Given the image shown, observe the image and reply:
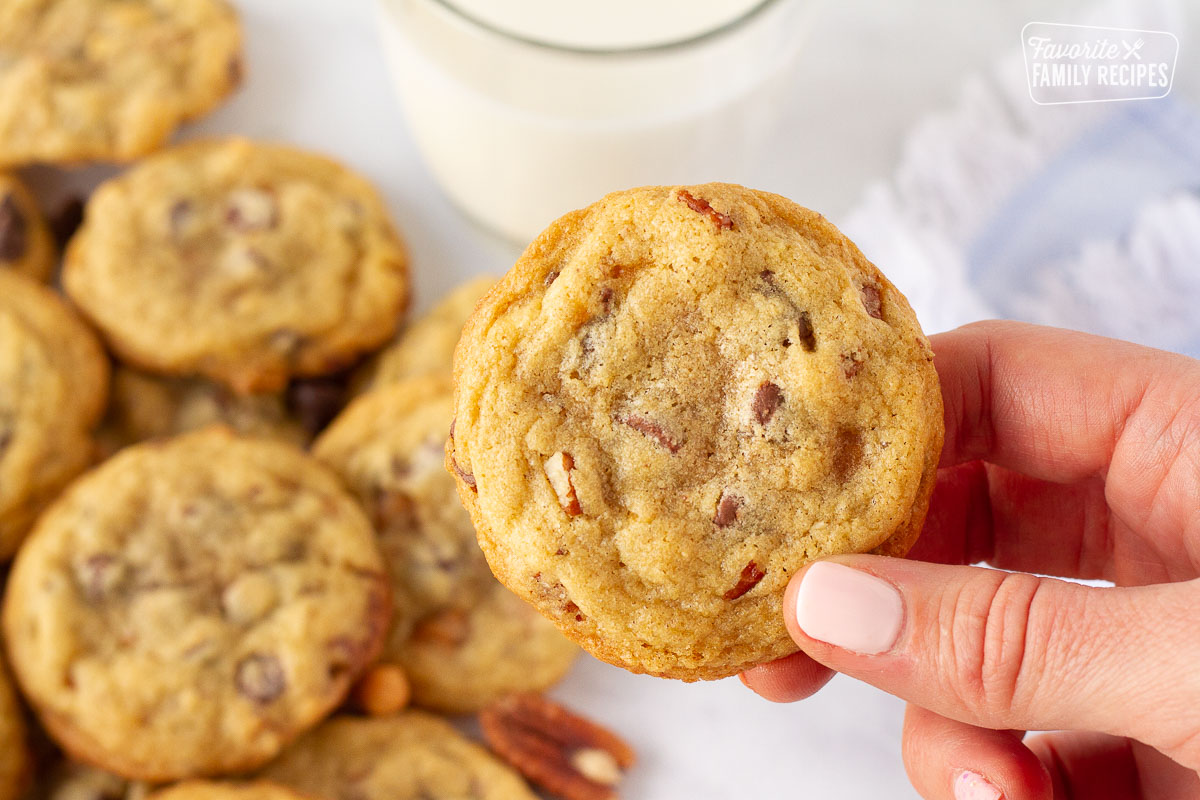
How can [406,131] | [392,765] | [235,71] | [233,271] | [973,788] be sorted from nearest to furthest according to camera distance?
[973,788] < [392,765] < [233,271] < [235,71] < [406,131]

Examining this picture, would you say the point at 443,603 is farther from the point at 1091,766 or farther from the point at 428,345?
the point at 1091,766

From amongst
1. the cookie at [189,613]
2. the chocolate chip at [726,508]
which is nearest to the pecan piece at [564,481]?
the chocolate chip at [726,508]

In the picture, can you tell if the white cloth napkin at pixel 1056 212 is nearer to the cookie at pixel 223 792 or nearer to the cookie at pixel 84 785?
the cookie at pixel 223 792

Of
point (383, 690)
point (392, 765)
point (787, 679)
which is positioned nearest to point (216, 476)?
point (383, 690)

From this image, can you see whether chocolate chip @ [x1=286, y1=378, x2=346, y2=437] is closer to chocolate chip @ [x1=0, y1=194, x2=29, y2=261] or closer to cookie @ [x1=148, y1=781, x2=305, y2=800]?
chocolate chip @ [x1=0, y1=194, x2=29, y2=261]

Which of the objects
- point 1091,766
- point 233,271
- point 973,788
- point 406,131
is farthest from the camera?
point 406,131

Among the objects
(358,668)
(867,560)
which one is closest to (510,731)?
(358,668)

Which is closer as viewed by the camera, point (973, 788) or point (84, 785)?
point (973, 788)

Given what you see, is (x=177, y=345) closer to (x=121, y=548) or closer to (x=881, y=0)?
(x=121, y=548)
